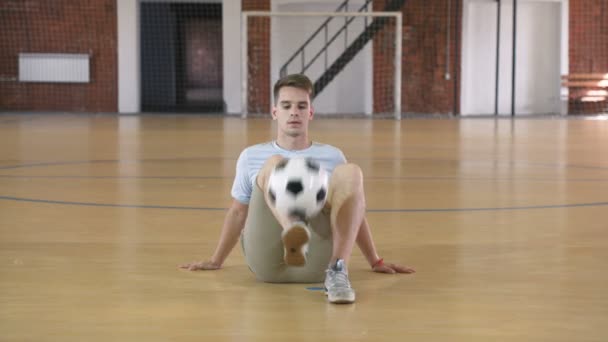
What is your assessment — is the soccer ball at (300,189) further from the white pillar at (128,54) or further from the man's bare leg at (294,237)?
the white pillar at (128,54)

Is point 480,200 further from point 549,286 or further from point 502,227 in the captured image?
point 549,286

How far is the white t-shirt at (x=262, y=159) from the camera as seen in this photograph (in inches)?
144

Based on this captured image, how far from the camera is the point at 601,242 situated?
15.5 feet

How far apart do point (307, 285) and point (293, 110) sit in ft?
2.05

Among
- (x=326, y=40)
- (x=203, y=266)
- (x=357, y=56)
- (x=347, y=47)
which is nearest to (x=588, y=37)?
(x=357, y=56)

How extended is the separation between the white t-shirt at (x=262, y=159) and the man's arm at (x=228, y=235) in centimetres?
4

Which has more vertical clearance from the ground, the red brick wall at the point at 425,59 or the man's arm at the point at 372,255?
the red brick wall at the point at 425,59

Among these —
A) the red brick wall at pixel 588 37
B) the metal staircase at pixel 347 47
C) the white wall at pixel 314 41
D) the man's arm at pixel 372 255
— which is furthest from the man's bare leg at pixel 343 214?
the red brick wall at pixel 588 37

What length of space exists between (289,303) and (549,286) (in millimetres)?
971

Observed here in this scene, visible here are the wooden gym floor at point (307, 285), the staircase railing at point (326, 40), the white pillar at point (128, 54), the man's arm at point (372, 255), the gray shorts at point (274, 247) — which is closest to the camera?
the wooden gym floor at point (307, 285)

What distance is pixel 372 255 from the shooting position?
3.90 metres

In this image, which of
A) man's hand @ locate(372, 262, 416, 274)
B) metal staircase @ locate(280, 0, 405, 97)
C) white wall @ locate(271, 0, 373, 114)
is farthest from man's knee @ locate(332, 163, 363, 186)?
white wall @ locate(271, 0, 373, 114)

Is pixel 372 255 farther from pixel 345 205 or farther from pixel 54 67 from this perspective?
pixel 54 67

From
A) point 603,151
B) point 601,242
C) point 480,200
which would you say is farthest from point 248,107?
point 601,242
